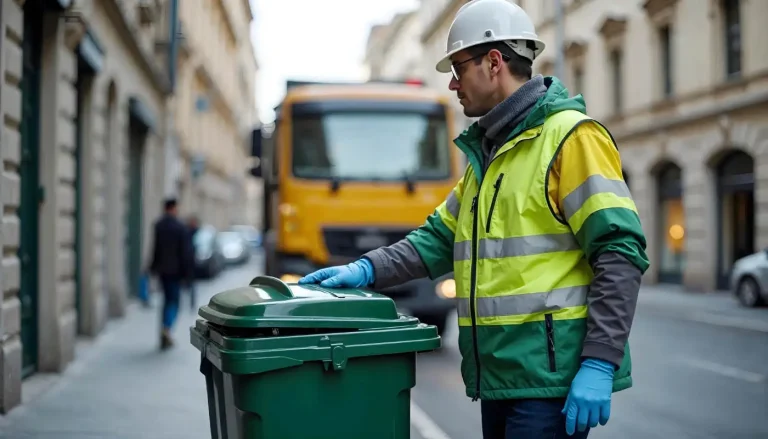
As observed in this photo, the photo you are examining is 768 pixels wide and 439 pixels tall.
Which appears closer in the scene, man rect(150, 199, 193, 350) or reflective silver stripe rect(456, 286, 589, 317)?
reflective silver stripe rect(456, 286, 589, 317)

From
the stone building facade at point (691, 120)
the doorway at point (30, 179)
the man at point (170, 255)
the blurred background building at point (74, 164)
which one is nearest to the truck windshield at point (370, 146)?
the man at point (170, 255)

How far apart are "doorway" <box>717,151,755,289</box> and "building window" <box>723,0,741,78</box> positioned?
6.44ft

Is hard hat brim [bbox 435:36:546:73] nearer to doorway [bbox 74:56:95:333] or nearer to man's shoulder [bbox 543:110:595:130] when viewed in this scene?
man's shoulder [bbox 543:110:595:130]

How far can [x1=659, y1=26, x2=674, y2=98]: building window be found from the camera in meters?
24.8

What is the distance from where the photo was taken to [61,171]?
9.10m

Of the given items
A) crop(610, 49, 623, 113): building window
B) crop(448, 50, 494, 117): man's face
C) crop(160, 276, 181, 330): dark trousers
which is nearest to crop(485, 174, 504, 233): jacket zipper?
crop(448, 50, 494, 117): man's face

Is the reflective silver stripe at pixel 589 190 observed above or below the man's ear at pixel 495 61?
below

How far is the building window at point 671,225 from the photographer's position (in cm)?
2478

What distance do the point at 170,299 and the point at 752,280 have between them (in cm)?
1156

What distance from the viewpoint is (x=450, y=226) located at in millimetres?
3342

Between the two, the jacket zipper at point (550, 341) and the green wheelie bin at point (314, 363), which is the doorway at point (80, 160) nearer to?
the green wheelie bin at point (314, 363)

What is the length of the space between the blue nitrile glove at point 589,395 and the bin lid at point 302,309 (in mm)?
642

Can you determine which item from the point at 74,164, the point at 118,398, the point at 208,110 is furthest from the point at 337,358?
the point at 208,110

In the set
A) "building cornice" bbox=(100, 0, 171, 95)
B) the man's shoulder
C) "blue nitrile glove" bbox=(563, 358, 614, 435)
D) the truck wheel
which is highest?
"building cornice" bbox=(100, 0, 171, 95)
